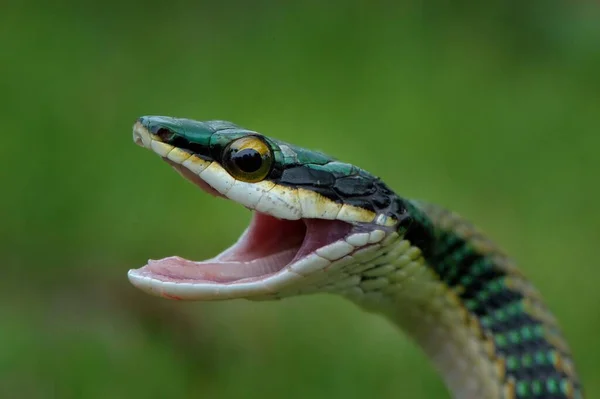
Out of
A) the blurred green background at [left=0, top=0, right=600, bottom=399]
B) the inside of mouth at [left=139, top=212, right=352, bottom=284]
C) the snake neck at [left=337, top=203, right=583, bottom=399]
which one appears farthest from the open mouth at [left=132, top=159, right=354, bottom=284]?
the blurred green background at [left=0, top=0, right=600, bottom=399]

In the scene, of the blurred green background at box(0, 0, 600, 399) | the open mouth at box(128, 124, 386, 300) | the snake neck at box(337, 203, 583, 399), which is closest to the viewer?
the open mouth at box(128, 124, 386, 300)

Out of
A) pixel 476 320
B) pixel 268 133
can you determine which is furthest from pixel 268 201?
pixel 268 133

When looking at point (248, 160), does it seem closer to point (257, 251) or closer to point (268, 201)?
point (268, 201)

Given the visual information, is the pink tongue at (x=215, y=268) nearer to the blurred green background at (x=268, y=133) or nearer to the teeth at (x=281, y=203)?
the teeth at (x=281, y=203)

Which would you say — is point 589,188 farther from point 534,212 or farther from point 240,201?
point 240,201

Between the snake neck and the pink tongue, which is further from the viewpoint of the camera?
the snake neck

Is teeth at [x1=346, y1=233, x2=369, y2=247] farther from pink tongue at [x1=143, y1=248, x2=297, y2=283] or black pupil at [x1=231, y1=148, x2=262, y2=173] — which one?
black pupil at [x1=231, y1=148, x2=262, y2=173]

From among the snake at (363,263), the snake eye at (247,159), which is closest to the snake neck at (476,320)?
the snake at (363,263)

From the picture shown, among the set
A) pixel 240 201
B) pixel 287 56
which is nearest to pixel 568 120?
pixel 287 56
